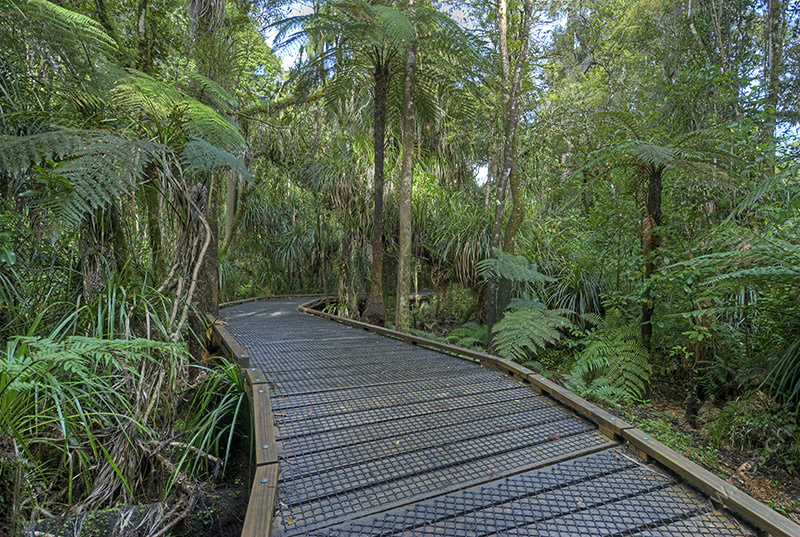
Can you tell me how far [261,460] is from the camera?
75.1 inches

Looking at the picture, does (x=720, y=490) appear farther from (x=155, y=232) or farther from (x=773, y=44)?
(x=773, y=44)

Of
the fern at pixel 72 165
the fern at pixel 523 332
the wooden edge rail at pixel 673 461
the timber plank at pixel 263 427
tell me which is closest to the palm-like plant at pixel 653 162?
the fern at pixel 523 332

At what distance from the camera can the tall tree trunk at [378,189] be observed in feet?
19.2

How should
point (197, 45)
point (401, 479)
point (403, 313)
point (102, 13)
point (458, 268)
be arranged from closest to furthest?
point (401, 479) → point (102, 13) → point (197, 45) → point (403, 313) → point (458, 268)

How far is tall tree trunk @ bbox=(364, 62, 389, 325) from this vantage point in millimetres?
5859

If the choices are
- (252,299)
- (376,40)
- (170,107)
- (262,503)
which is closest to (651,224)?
(376,40)

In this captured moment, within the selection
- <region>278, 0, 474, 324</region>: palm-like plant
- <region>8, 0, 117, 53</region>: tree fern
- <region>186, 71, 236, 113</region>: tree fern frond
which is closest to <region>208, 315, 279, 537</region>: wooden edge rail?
<region>186, 71, 236, 113</region>: tree fern frond

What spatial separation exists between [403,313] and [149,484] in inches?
151

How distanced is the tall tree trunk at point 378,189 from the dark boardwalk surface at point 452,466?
115 inches

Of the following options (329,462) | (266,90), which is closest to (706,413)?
(329,462)

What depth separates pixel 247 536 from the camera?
1.42m

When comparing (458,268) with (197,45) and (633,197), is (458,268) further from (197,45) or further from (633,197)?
(197,45)

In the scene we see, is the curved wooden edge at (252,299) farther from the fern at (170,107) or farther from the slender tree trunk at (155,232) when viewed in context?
the fern at (170,107)

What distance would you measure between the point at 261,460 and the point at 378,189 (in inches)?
183
